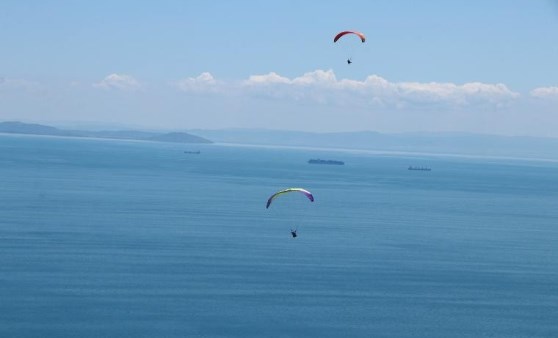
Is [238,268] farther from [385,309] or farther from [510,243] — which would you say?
[510,243]

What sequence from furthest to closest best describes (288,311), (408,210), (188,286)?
(408,210), (188,286), (288,311)


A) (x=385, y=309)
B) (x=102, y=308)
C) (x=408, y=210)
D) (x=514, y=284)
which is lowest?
(x=102, y=308)

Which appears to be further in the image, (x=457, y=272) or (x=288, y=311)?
(x=457, y=272)

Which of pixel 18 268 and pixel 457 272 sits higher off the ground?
pixel 457 272

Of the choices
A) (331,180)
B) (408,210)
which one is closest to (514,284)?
(408,210)

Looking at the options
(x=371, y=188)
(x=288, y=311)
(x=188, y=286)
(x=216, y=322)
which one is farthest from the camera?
(x=371, y=188)

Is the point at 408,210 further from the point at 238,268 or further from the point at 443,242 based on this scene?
the point at 238,268
